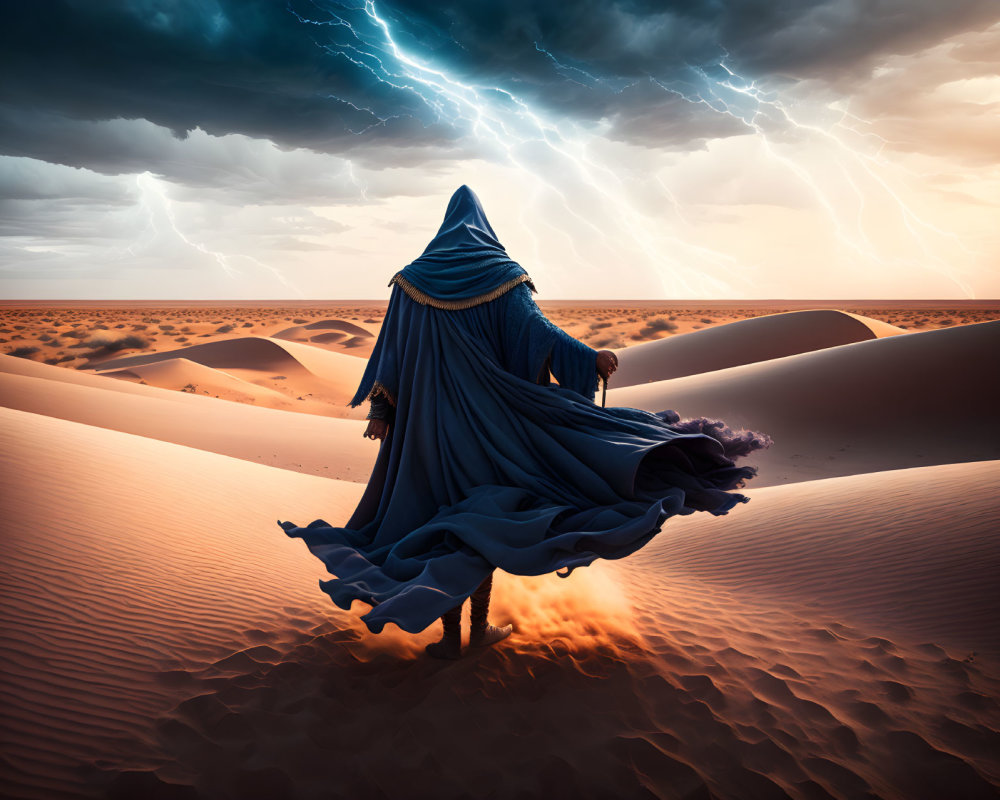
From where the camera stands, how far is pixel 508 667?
4.11 meters

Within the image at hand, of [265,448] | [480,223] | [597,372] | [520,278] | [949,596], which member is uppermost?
[480,223]

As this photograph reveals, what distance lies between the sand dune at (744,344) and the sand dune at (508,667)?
16991 mm

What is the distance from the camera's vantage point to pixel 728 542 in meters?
6.75

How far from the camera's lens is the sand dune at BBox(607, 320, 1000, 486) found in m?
10.8

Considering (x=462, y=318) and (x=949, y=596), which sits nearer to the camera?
(x=462, y=318)

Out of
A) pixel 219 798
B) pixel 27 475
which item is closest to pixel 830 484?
pixel 219 798

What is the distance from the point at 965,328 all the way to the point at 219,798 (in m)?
16.8

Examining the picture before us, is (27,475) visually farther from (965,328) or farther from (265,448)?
(965,328)

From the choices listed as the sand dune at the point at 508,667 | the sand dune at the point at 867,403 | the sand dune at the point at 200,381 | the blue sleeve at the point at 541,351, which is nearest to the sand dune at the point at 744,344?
the sand dune at the point at 867,403

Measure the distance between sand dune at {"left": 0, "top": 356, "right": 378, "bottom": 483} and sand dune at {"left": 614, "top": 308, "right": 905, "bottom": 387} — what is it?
1277 cm

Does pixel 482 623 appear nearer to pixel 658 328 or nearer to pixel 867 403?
pixel 867 403

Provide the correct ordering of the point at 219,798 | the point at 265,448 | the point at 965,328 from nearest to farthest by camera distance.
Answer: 1. the point at 219,798
2. the point at 265,448
3. the point at 965,328

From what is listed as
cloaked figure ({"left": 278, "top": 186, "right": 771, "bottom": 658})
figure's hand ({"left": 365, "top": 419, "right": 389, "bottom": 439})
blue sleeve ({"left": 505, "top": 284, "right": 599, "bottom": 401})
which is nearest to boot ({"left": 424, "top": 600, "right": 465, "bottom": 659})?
cloaked figure ({"left": 278, "top": 186, "right": 771, "bottom": 658})

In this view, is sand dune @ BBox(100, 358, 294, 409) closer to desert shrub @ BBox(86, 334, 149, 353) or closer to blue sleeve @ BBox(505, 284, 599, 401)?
desert shrub @ BBox(86, 334, 149, 353)
